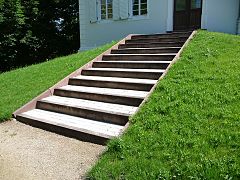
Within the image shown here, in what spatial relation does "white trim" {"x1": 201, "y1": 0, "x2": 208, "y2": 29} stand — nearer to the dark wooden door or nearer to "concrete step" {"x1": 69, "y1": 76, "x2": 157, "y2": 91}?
the dark wooden door

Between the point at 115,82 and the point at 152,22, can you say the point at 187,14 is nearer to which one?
the point at 152,22

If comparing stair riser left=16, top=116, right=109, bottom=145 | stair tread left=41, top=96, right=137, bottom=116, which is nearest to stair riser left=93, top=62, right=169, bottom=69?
stair tread left=41, top=96, right=137, bottom=116

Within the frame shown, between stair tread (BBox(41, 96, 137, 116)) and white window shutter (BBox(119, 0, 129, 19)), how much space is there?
279 inches

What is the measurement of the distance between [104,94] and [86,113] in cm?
70

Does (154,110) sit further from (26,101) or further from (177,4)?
(177,4)

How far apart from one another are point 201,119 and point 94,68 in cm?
492

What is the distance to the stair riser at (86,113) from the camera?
5516 millimetres

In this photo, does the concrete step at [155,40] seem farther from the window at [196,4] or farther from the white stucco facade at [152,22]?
the window at [196,4]

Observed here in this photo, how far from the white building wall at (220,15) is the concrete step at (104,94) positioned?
6425 mm

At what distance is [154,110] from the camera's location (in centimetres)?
504

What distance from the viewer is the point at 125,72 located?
765 cm

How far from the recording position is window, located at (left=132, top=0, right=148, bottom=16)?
12.9m

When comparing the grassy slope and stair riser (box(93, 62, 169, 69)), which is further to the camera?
stair riser (box(93, 62, 169, 69))

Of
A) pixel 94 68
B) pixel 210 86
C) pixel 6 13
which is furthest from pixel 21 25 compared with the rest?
pixel 210 86
